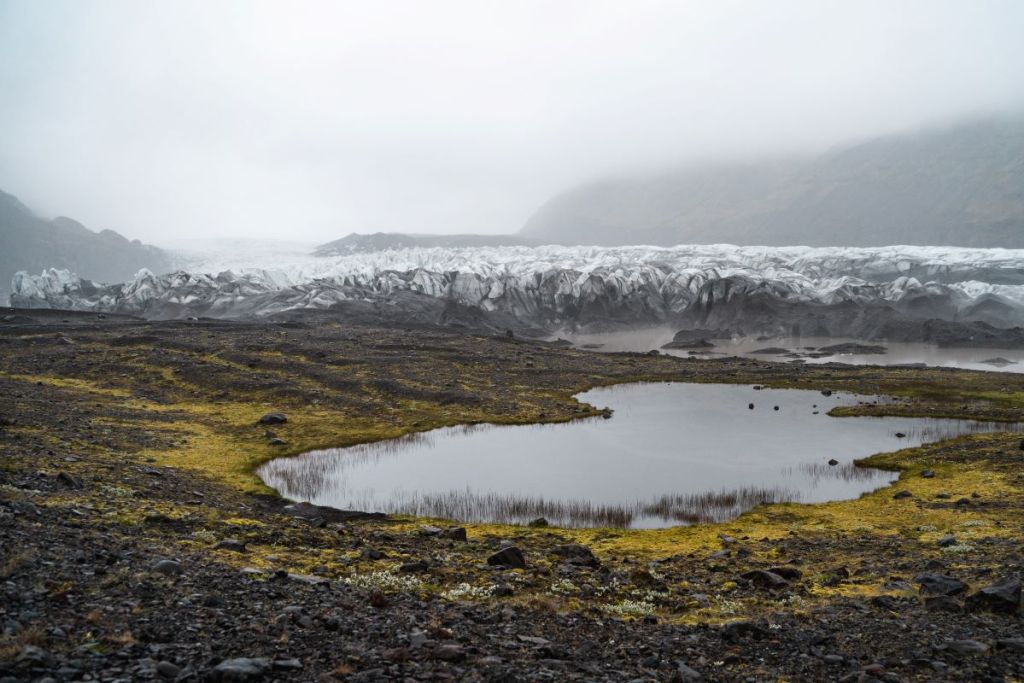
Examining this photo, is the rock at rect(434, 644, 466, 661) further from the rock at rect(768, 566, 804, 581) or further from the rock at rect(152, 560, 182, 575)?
the rock at rect(768, 566, 804, 581)

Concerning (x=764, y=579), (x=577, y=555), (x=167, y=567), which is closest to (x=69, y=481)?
A: (x=167, y=567)

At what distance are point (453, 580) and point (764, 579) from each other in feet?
28.1

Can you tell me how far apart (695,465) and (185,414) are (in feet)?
116

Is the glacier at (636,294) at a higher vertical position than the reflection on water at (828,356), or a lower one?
higher

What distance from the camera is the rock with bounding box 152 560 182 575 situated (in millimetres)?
13677

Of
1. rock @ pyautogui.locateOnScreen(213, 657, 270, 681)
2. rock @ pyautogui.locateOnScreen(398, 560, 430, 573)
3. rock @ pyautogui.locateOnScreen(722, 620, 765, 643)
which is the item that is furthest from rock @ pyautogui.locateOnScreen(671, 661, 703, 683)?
rock @ pyautogui.locateOnScreen(398, 560, 430, 573)

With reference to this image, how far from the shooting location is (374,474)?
111ft

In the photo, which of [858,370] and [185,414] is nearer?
[185,414]

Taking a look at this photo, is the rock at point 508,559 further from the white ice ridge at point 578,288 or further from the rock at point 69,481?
the white ice ridge at point 578,288

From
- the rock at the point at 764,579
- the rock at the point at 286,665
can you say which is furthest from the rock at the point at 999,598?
the rock at the point at 286,665

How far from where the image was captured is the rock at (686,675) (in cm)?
1102

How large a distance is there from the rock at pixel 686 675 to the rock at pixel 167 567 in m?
10.2

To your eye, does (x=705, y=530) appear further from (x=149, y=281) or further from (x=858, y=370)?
(x=149, y=281)

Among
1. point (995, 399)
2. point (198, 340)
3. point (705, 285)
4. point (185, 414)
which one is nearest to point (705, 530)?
point (185, 414)
